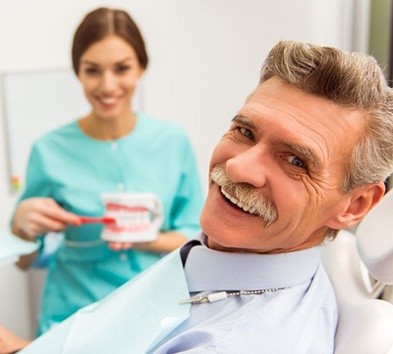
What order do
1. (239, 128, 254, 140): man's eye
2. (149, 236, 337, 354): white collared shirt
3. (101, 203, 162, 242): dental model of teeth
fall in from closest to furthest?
1. (149, 236, 337, 354): white collared shirt
2. (239, 128, 254, 140): man's eye
3. (101, 203, 162, 242): dental model of teeth

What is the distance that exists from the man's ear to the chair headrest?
12 millimetres

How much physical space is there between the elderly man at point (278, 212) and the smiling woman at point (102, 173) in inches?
22.7

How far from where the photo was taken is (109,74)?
1.59 metres

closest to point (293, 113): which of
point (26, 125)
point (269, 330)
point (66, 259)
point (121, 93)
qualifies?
point (269, 330)

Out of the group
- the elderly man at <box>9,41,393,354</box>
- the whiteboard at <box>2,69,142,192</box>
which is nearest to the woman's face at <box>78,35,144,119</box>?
the whiteboard at <box>2,69,142,192</box>

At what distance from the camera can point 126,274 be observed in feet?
5.21

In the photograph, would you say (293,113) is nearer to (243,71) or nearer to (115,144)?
(115,144)

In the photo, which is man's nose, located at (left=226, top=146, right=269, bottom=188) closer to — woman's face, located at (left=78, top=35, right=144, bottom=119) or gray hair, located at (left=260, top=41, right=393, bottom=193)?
gray hair, located at (left=260, top=41, right=393, bottom=193)

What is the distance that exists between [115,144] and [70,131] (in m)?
0.14

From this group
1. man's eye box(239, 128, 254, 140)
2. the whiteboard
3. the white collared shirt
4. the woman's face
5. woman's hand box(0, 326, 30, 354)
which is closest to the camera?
the white collared shirt

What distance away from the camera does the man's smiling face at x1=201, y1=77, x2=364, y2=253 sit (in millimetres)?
869

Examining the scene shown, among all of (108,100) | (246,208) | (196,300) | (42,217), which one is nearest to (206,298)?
(196,300)

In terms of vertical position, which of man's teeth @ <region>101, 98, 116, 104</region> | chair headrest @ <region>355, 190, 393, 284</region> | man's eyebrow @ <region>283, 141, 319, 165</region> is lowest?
chair headrest @ <region>355, 190, 393, 284</region>

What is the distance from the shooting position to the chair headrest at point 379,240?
0.91 m
